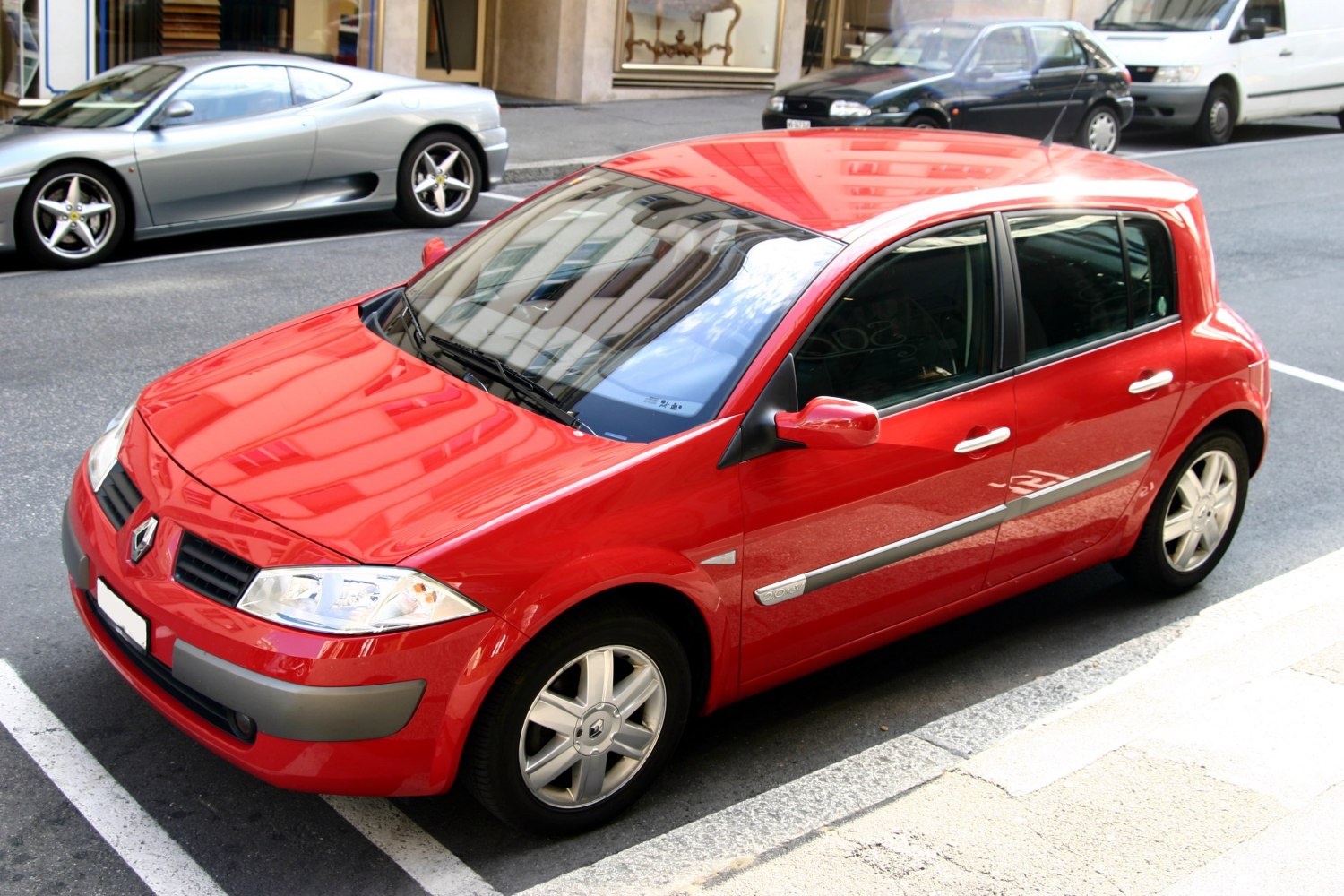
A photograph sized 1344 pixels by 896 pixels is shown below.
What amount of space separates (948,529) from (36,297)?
20.6 feet

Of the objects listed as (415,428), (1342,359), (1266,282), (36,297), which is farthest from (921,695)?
(1266,282)

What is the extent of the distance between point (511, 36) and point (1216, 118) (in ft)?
29.5

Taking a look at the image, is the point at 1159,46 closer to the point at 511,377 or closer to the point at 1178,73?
the point at 1178,73

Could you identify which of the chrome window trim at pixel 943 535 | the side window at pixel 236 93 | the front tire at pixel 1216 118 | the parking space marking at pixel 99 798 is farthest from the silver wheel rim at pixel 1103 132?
the parking space marking at pixel 99 798

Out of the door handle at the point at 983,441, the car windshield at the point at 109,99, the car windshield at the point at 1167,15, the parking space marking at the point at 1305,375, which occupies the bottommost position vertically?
the parking space marking at the point at 1305,375

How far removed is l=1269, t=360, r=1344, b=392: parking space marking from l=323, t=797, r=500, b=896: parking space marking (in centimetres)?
633

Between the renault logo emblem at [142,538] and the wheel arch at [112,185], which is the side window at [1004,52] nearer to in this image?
the wheel arch at [112,185]

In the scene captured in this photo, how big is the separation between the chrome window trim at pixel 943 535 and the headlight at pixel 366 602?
971 millimetres

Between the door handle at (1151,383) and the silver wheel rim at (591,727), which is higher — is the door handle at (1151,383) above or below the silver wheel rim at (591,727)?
above

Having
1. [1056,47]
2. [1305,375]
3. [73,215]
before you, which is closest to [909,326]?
[1305,375]

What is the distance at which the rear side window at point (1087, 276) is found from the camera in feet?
15.2

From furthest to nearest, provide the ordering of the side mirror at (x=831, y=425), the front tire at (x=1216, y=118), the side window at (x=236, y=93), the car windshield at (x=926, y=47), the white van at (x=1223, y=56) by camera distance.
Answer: the front tire at (x=1216, y=118) → the white van at (x=1223, y=56) → the car windshield at (x=926, y=47) → the side window at (x=236, y=93) → the side mirror at (x=831, y=425)

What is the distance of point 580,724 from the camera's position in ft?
12.0

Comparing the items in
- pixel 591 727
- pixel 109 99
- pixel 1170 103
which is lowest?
pixel 591 727
